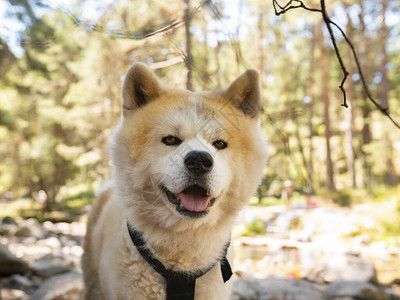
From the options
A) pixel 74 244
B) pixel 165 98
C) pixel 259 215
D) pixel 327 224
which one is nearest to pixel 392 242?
pixel 327 224

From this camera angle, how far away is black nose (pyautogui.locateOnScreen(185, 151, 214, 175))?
1.87m

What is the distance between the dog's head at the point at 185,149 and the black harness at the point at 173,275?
0.51 ft

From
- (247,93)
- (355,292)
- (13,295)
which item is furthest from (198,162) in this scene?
(355,292)

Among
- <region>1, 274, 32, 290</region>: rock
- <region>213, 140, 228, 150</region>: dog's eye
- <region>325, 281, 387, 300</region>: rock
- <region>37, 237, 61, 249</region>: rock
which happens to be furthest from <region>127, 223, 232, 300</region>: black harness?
<region>37, 237, 61, 249</region>: rock

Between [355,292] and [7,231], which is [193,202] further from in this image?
[7,231]

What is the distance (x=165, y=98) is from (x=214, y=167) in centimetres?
70

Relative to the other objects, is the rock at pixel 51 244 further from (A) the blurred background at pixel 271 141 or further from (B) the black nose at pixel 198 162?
(B) the black nose at pixel 198 162

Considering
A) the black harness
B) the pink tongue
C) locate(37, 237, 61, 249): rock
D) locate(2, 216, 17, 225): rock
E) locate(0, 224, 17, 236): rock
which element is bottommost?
locate(2, 216, 17, 225): rock

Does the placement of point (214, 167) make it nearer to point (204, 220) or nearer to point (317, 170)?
point (204, 220)

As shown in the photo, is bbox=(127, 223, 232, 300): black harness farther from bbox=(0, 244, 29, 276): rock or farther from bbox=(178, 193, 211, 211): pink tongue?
bbox=(0, 244, 29, 276): rock

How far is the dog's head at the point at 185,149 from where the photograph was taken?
2.01m

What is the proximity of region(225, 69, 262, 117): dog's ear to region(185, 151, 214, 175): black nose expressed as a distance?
0.58m

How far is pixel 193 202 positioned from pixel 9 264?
15.0 ft

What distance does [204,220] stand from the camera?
210 cm
